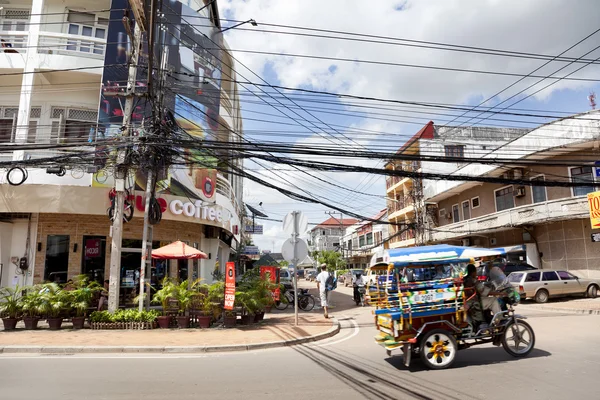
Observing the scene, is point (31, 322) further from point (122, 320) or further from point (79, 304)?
point (122, 320)

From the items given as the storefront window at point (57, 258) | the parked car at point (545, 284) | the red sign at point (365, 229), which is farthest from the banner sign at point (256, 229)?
the parked car at point (545, 284)

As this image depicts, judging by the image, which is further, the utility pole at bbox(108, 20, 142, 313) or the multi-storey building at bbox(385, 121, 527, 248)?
the multi-storey building at bbox(385, 121, 527, 248)

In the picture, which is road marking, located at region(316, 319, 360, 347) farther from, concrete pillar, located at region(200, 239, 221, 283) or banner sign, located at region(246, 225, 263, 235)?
banner sign, located at region(246, 225, 263, 235)

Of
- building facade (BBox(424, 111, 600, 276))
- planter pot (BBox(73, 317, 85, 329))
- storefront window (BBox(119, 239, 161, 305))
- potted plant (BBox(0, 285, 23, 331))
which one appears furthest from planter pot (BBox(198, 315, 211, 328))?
building facade (BBox(424, 111, 600, 276))

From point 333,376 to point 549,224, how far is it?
68.5 ft

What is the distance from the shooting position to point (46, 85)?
1627 centimetres

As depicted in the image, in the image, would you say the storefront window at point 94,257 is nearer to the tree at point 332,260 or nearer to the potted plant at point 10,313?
the potted plant at point 10,313

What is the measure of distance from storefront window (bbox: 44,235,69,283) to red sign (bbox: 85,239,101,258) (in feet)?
2.23

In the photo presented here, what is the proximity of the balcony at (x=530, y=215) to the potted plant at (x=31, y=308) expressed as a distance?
22.5 m

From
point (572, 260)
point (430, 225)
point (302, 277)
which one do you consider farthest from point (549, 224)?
point (302, 277)

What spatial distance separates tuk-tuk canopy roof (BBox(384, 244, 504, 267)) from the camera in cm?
684

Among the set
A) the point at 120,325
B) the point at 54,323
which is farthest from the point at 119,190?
the point at 54,323

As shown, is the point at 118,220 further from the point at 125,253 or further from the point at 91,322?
the point at 125,253

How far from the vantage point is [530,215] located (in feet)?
71.8
